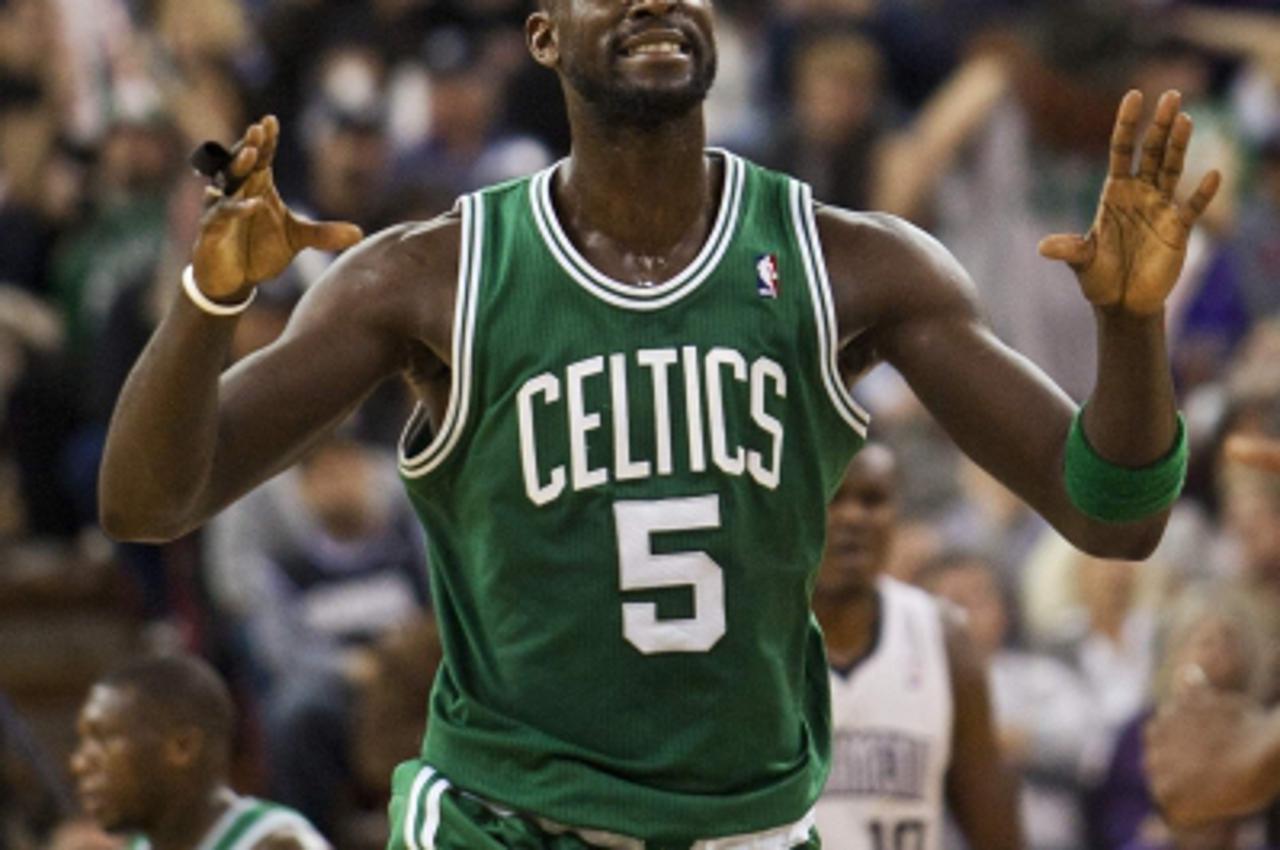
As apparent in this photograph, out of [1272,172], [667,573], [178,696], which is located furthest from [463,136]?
[667,573]

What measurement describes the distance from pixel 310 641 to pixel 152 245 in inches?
97.5

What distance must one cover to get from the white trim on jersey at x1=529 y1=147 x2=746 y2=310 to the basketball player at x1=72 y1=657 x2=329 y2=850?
235 centimetres

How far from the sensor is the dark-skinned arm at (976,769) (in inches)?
264

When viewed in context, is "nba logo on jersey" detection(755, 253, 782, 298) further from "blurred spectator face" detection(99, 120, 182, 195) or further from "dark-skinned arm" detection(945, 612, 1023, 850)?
"blurred spectator face" detection(99, 120, 182, 195)

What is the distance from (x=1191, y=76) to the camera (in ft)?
40.2

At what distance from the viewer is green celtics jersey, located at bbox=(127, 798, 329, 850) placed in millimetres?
6309

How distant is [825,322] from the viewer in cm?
439

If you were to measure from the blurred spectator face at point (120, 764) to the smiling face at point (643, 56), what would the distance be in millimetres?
2684

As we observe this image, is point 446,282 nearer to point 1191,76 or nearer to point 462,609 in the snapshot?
point 462,609

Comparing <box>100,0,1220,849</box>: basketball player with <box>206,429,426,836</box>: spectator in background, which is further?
<box>206,429,426,836</box>: spectator in background

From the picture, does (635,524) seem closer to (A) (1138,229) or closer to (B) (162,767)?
(A) (1138,229)

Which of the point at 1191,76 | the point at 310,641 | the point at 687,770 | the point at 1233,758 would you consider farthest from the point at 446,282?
the point at 1191,76

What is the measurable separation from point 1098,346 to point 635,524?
78 centimetres

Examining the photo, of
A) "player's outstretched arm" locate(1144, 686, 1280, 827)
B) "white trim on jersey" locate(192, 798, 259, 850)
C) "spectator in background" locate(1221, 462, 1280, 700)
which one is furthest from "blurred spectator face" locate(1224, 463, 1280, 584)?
"white trim on jersey" locate(192, 798, 259, 850)
